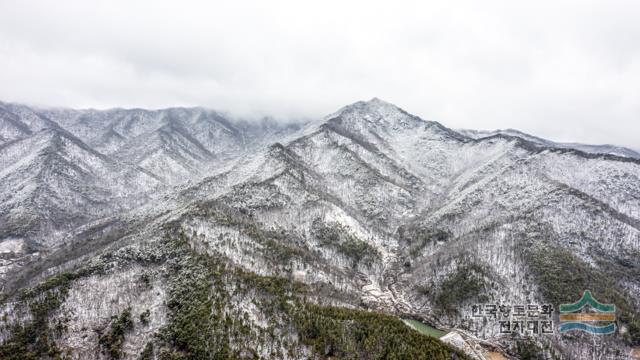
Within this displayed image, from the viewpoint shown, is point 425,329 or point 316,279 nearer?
point 425,329

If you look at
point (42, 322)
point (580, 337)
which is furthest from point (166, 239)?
point (580, 337)

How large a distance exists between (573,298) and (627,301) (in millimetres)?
21811

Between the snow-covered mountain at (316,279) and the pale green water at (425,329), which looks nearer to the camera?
the snow-covered mountain at (316,279)

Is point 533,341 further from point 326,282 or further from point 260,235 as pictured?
point 260,235

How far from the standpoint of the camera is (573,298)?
395ft

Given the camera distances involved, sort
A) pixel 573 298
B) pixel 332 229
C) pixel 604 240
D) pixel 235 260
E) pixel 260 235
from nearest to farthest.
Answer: pixel 573 298 < pixel 235 260 < pixel 604 240 < pixel 260 235 < pixel 332 229

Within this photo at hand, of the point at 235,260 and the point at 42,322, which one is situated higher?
the point at 235,260

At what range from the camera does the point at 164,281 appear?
4252 inches

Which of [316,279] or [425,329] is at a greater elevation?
[316,279]

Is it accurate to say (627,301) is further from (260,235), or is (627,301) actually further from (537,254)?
(260,235)

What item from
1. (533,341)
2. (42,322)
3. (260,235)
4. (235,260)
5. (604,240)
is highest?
(604,240)

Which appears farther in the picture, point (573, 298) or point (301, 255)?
point (301, 255)

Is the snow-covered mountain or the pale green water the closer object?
the snow-covered mountain

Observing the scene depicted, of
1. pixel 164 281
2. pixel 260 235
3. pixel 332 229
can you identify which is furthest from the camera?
pixel 332 229
